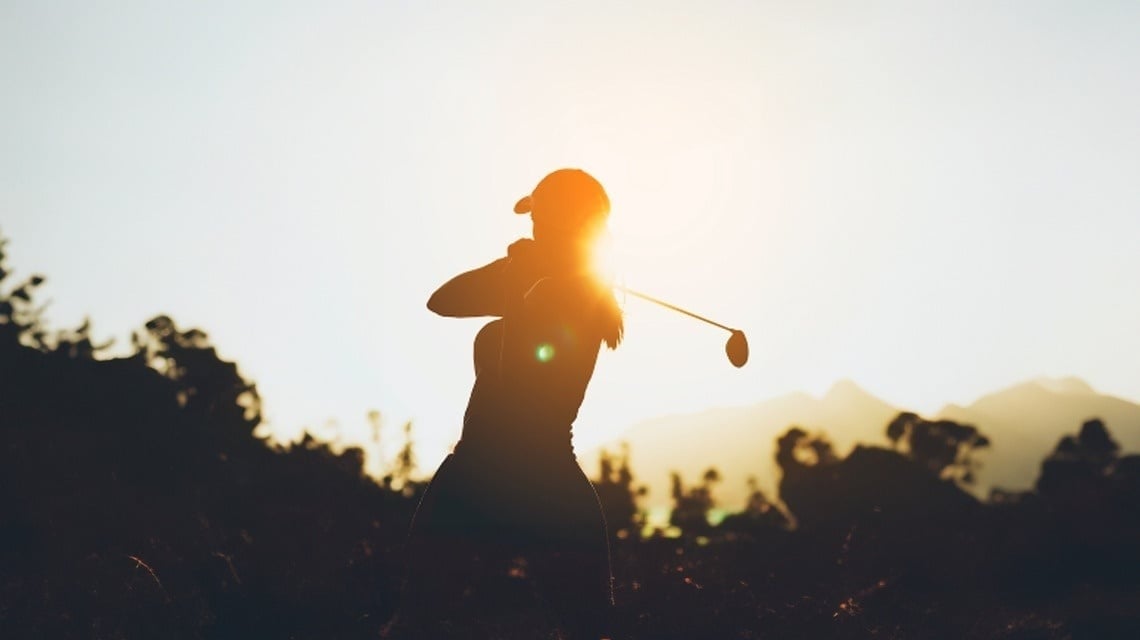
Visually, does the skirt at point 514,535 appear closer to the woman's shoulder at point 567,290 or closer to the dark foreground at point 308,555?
the dark foreground at point 308,555

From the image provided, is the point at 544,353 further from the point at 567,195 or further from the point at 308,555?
the point at 308,555

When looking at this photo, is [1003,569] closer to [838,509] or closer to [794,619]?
[794,619]

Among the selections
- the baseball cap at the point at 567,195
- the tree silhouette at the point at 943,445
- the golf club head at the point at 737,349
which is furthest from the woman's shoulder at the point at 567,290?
the tree silhouette at the point at 943,445

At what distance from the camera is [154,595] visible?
4.76 meters

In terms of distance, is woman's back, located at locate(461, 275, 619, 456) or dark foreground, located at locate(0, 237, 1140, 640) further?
dark foreground, located at locate(0, 237, 1140, 640)

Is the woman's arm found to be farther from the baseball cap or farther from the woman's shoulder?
the baseball cap

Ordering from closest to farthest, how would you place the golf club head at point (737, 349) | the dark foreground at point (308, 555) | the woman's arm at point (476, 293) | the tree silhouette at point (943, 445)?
the woman's arm at point (476, 293) < the golf club head at point (737, 349) < the dark foreground at point (308, 555) < the tree silhouette at point (943, 445)

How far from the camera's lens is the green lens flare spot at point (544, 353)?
265 centimetres

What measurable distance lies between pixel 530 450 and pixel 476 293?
658 mm

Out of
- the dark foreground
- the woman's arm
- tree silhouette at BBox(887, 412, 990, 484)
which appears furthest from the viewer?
tree silhouette at BBox(887, 412, 990, 484)

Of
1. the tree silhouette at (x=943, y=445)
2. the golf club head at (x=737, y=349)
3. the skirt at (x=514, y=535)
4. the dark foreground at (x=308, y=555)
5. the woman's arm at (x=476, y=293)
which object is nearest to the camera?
the skirt at (x=514, y=535)

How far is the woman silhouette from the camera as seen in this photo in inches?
103

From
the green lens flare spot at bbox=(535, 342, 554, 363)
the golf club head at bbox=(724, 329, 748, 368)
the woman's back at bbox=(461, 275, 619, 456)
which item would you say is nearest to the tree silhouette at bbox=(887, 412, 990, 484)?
the golf club head at bbox=(724, 329, 748, 368)

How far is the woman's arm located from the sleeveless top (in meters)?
0.09
